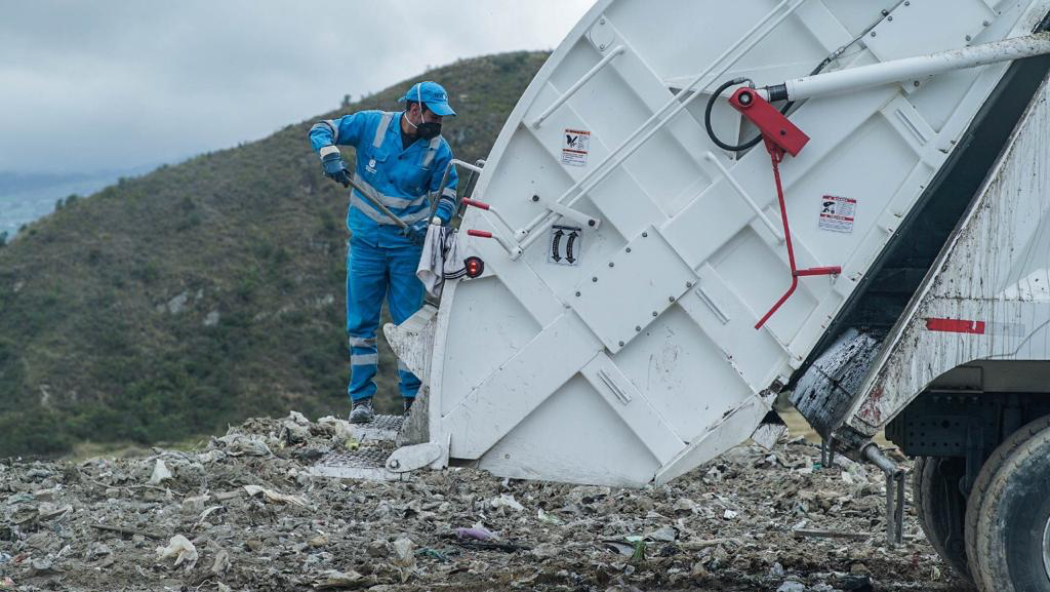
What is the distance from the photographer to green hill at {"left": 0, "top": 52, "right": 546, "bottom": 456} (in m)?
19.5

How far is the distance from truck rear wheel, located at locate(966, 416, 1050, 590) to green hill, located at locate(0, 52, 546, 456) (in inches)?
565

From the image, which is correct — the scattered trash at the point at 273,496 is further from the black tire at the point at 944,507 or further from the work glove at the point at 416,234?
the black tire at the point at 944,507

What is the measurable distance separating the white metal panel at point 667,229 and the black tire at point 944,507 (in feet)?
3.78

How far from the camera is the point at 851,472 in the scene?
7492 millimetres

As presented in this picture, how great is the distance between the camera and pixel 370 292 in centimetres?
606

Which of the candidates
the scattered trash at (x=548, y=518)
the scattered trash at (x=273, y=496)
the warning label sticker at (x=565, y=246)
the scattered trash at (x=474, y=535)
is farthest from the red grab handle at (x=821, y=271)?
the scattered trash at (x=273, y=496)

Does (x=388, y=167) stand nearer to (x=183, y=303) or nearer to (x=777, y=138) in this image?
(x=777, y=138)

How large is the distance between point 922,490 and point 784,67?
6.73ft

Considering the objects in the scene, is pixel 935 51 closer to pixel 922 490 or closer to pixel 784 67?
pixel 784 67

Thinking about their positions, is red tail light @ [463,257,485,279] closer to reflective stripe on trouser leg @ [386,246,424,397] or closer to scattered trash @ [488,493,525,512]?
reflective stripe on trouser leg @ [386,246,424,397]

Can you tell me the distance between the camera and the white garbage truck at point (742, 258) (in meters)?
4.04

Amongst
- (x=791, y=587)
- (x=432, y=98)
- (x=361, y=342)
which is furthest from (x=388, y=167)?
(x=791, y=587)

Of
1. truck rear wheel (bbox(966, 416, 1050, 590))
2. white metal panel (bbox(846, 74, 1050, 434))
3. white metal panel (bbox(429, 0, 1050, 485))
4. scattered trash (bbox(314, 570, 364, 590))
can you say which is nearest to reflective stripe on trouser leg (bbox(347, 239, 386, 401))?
scattered trash (bbox(314, 570, 364, 590))

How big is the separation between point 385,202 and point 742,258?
2.29 meters
